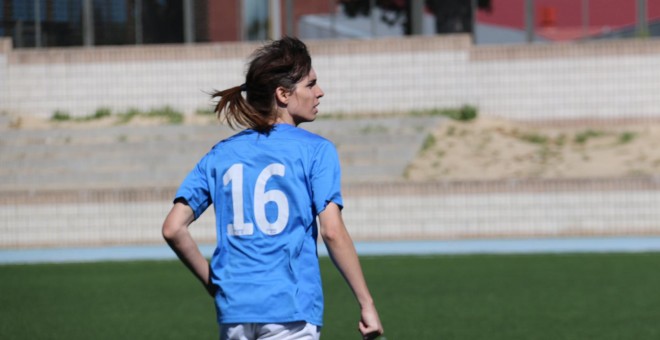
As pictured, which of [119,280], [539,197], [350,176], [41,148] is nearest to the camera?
[119,280]

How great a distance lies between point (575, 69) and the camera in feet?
82.2

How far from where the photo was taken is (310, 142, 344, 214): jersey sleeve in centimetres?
392

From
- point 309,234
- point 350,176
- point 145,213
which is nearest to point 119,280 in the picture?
point 145,213

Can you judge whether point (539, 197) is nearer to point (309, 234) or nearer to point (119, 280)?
point (119, 280)

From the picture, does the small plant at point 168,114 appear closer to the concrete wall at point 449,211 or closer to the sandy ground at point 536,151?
the sandy ground at point 536,151

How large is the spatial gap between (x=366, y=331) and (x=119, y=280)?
10.2 meters

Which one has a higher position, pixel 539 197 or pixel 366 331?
pixel 366 331

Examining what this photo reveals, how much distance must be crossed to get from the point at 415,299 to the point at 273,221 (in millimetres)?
7593

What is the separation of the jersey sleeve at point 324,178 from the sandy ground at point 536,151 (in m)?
16.6

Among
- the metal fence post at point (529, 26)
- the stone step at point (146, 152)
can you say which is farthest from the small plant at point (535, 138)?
the metal fence post at point (529, 26)

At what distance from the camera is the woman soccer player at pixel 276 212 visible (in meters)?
3.90

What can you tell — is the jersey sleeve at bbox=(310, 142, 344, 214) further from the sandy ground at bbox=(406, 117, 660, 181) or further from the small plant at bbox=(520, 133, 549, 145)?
the small plant at bbox=(520, 133, 549, 145)

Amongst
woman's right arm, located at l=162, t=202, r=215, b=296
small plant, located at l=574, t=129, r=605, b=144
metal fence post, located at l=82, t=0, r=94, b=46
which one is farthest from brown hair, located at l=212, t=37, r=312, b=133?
metal fence post, located at l=82, t=0, r=94, b=46

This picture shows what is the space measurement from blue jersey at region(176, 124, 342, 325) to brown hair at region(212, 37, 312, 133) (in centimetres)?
7
